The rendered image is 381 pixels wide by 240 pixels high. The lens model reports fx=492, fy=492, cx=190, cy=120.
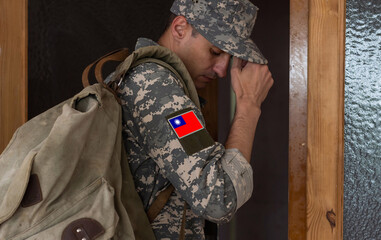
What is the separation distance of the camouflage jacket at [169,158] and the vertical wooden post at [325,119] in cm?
27

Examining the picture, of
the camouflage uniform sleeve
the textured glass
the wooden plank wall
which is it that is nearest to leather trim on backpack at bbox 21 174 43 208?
the camouflage uniform sleeve

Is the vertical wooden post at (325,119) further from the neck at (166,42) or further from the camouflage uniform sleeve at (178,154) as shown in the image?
the neck at (166,42)

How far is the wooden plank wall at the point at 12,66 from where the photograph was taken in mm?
1540

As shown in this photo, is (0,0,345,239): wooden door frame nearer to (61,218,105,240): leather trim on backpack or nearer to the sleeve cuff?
the sleeve cuff

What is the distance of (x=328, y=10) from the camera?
137 cm

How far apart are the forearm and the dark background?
29.3 inches

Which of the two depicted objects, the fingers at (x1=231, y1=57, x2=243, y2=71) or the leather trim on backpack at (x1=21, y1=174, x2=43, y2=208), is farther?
the fingers at (x1=231, y1=57, x2=243, y2=71)

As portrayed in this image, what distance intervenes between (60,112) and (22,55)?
0.55 metres

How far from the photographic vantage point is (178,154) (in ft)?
3.76

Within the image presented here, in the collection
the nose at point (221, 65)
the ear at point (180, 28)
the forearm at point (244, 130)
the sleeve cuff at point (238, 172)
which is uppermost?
the ear at point (180, 28)

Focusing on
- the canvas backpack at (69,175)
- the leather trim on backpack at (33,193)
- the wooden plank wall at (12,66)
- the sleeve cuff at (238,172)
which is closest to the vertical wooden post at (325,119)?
the sleeve cuff at (238,172)

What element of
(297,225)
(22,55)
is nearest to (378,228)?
(297,225)

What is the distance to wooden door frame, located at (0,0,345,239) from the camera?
136cm

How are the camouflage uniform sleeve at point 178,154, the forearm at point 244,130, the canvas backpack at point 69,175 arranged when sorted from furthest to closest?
1. the forearm at point 244,130
2. the camouflage uniform sleeve at point 178,154
3. the canvas backpack at point 69,175
